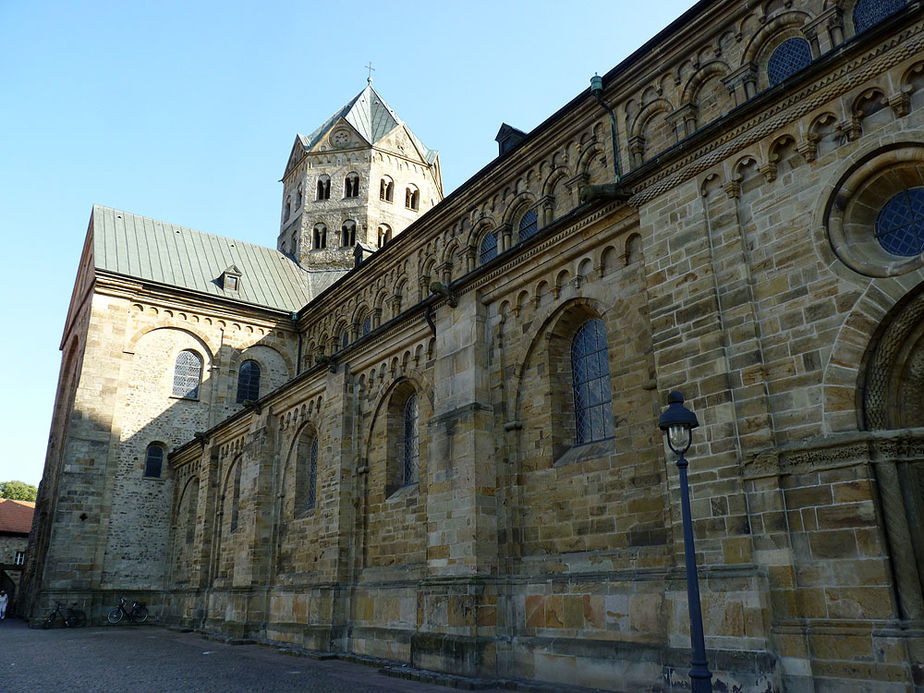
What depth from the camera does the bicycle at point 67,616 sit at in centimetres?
2642

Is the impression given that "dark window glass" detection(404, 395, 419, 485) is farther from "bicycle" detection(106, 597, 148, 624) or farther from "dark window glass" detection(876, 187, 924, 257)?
"bicycle" detection(106, 597, 148, 624)

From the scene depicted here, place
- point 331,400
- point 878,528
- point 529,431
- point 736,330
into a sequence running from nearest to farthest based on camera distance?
point 878,528, point 736,330, point 529,431, point 331,400

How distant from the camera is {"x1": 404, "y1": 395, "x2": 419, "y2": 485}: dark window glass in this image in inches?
650

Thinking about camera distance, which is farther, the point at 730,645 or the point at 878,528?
the point at 730,645

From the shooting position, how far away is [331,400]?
1902 cm

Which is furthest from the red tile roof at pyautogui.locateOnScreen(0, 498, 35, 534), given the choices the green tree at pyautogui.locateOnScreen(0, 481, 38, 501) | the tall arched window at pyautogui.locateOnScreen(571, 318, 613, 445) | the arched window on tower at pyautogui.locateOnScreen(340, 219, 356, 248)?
the tall arched window at pyautogui.locateOnScreen(571, 318, 613, 445)

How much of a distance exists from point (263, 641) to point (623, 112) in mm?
16344

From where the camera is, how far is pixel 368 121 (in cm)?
4325

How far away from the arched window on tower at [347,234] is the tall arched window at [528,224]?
76.3ft

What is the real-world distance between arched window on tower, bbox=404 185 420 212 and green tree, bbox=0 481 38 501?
235ft

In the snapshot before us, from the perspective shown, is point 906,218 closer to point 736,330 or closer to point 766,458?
point 736,330

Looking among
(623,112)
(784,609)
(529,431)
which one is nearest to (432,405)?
(529,431)

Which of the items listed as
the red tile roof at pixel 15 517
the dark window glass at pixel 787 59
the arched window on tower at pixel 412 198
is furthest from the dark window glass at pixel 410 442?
the red tile roof at pixel 15 517

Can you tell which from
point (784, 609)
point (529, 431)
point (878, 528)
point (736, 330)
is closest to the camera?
point (878, 528)
